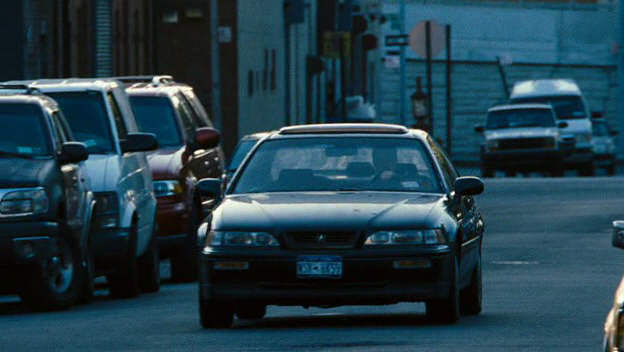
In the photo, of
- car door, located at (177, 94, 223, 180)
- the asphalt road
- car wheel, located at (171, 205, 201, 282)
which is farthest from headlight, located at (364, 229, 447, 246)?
car door, located at (177, 94, 223, 180)

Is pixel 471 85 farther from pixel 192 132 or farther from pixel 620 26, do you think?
pixel 192 132

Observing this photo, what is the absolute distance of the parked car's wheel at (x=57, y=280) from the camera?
15680mm

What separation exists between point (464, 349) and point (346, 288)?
4.57 ft

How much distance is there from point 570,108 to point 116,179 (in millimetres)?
40008

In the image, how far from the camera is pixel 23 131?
16.3m

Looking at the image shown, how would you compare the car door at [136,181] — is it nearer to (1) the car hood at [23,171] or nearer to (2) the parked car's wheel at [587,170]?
(1) the car hood at [23,171]

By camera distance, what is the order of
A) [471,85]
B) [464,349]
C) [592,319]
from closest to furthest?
[464,349]
[592,319]
[471,85]

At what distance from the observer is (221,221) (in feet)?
43.0

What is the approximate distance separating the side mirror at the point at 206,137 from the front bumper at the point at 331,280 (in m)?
7.50

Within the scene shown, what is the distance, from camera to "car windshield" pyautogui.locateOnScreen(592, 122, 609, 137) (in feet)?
202

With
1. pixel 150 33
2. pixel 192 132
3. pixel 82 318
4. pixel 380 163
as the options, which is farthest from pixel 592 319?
pixel 150 33

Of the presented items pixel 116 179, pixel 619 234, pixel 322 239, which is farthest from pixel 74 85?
pixel 619 234

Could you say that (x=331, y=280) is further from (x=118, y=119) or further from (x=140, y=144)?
(x=118, y=119)


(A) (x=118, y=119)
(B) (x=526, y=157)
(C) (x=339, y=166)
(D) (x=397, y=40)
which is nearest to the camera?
(C) (x=339, y=166)
